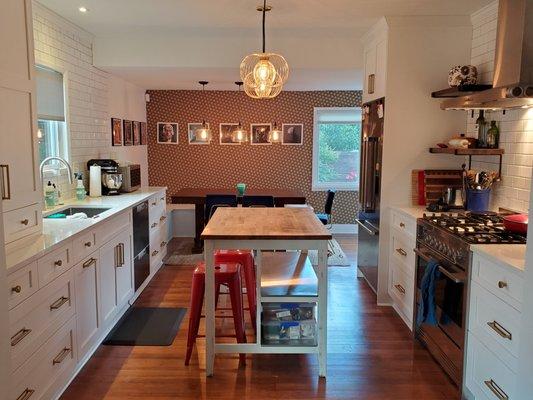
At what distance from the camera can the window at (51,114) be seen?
371 cm

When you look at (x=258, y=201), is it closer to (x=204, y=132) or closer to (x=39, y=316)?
(x=204, y=132)

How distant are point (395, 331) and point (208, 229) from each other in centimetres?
174

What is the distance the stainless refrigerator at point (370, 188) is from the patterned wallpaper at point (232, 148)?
266 cm

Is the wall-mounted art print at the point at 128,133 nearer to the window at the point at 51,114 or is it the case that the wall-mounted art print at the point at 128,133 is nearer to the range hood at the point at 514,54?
the window at the point at 51,114

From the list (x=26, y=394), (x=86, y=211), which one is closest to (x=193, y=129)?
(x=86, y=211)

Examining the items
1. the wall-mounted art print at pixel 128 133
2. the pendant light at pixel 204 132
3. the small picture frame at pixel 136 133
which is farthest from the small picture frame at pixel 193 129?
the wall-mounted art print at pixel 128 133

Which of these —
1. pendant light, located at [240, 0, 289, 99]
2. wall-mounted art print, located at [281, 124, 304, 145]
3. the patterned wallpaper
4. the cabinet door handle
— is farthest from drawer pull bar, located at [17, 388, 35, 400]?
wall-mounted art print, located at [281, 124, 304, 145]

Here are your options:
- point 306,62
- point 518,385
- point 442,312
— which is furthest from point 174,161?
point 518,385

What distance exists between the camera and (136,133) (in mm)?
6480

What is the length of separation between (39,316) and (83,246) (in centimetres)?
66

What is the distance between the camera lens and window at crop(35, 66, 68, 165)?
371 cm

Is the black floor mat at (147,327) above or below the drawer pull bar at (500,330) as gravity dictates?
below

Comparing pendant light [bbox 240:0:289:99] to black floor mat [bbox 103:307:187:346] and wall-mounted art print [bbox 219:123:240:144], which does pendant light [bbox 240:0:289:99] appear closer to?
black floor mat [bbox 103:307:187:346]

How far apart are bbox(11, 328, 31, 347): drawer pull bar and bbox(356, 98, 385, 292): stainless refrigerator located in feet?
9.54
